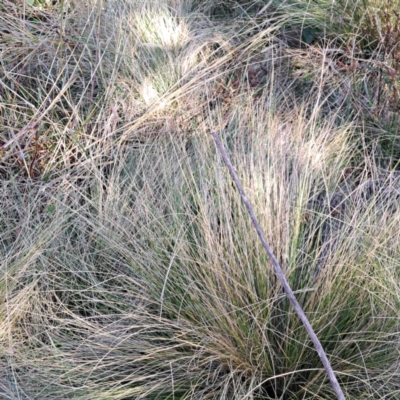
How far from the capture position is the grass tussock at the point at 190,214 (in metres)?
1.61

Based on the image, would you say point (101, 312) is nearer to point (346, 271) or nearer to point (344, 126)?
point (346, 271)

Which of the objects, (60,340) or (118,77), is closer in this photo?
(60,340)

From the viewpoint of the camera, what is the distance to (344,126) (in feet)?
7.86

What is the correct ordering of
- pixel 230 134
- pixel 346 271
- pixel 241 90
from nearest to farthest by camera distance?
pixel 346 271, pixel 230 134, pixel 241 90

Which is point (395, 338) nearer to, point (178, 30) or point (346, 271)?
point (346, 271)

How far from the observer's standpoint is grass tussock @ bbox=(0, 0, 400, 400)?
1.61 metres

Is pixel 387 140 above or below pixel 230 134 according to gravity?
Result: below

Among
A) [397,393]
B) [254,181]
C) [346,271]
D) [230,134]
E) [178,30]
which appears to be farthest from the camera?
[178,30]

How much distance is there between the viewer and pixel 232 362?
162 cm

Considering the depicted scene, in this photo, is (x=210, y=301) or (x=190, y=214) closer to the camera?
(x=210, y=301)

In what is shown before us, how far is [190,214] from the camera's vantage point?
1854 mm

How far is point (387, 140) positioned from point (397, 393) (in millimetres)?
1153

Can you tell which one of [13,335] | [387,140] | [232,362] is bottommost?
[387,140]

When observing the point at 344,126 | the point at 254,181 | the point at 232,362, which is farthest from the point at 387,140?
the point at 232,362
